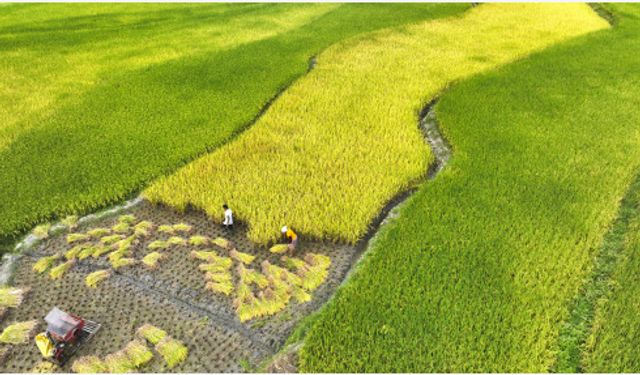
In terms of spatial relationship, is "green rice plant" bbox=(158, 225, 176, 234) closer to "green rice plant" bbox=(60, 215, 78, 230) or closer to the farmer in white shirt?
the farmer in white shirt

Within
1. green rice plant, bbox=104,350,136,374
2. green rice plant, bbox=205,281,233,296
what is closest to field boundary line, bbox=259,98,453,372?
green rice plant, bbox=205,281,233,296

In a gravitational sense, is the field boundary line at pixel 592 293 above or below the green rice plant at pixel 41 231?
below

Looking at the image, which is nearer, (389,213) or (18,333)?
(18,333)

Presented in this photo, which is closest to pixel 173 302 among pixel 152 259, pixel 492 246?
pixel 152 259

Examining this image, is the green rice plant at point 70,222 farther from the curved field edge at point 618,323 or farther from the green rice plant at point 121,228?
the curved field edge at point 618,323

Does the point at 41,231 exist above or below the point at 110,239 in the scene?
above

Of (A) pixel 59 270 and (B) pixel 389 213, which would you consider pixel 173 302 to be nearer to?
(A) pixel 59 270

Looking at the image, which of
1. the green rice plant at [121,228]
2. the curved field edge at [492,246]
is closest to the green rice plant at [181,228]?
the green rice plant at [121,228]

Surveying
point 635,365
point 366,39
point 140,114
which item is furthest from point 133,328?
point 366,39
